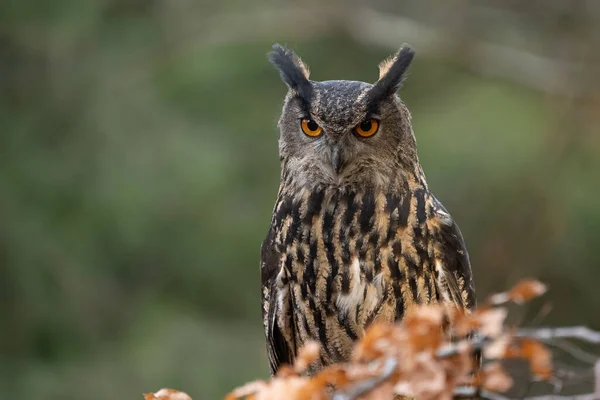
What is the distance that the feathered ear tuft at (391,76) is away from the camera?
10.5 ft

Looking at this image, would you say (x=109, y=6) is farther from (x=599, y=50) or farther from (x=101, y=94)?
(x=599, y=50)

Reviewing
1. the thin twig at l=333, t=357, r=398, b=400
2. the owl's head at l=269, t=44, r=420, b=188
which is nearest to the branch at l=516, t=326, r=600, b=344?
the thin twig at l=333, t=357, r=398, b=400

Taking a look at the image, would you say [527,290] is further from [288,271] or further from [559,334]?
[288,271]

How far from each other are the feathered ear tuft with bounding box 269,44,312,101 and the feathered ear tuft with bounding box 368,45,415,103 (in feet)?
0.76

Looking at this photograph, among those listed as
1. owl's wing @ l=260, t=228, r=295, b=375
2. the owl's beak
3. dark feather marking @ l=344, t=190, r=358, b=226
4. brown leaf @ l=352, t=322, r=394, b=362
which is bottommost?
brown leaf @ l=352, t=322, r=394, b=362

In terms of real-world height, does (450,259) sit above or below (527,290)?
above

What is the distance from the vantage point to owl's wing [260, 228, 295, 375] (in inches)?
131

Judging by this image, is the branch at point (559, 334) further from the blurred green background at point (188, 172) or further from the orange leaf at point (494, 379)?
the blurred green background at point (188, 172)

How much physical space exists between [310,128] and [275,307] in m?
0.63

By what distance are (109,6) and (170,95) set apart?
3.33ft

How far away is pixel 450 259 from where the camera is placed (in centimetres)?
325

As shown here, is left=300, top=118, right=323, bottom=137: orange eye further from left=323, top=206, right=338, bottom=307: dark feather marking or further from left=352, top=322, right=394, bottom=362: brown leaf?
left=352, top=322, right=394, bottom=362: brown leaf

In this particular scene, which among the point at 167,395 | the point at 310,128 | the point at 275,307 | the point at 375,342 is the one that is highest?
the point at 310,128

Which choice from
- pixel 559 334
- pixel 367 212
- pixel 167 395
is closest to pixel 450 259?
pixel 367 212
